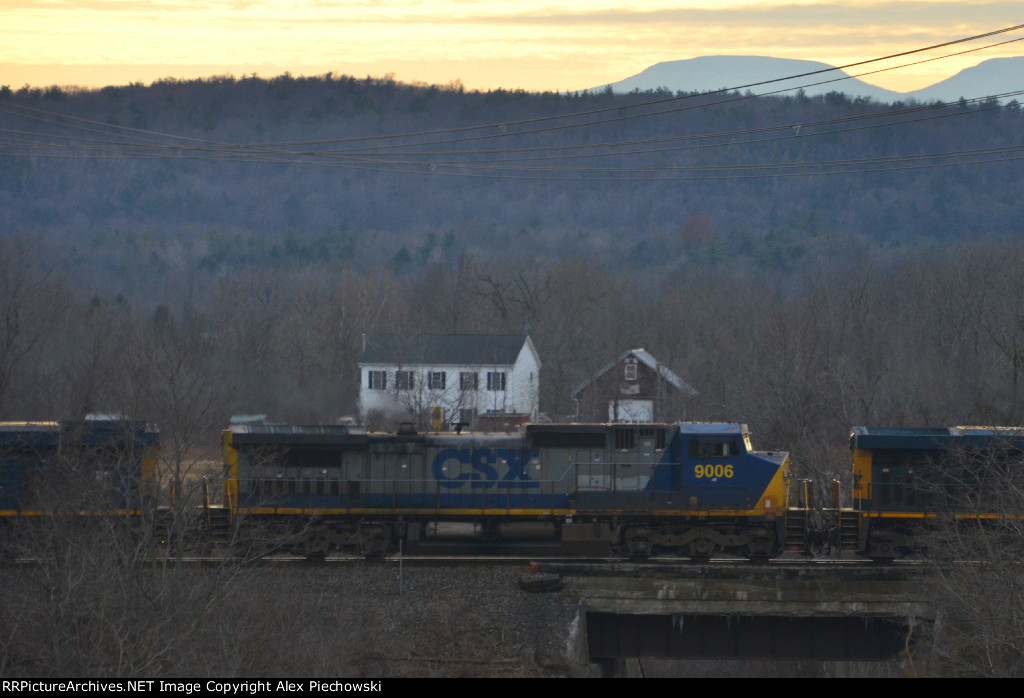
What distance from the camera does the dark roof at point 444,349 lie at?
50188 millimetres

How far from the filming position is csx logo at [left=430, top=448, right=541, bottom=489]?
2355 cm

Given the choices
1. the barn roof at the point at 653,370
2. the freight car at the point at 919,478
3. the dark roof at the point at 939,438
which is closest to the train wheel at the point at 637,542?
the freight car at the point at 919,478

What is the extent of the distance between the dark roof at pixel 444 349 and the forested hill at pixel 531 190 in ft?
166

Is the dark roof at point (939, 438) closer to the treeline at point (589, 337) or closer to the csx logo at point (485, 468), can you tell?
the treeline at point (589, 337)

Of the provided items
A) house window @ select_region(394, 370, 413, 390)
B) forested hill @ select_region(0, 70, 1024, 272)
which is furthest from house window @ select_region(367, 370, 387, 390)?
forested hill @ select_region(0, 70, 1024, 272)

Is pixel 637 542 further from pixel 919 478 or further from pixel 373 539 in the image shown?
pixel 919 478

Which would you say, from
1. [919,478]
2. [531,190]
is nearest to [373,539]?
[919,478]

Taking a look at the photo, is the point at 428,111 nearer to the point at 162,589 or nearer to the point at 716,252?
the point at 716,252

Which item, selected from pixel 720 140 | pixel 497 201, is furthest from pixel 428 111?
pixel 720 140

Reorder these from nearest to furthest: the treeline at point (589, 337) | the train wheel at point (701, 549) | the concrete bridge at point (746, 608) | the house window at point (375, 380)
A: the concrete bridge at point (746, 608)
the train wheel at point (701, 549)
the treeline at point (589, 337)
the house window at point (375, 380)

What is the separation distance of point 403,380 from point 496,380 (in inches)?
252

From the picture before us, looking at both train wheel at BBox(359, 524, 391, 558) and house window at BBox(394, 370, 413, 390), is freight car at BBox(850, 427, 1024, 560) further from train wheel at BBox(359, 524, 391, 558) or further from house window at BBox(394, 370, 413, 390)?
house window at BBox(394, 370, 413, 390)

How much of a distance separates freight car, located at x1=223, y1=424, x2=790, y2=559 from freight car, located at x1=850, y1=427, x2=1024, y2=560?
186 centimetres

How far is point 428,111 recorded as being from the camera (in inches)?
7357
